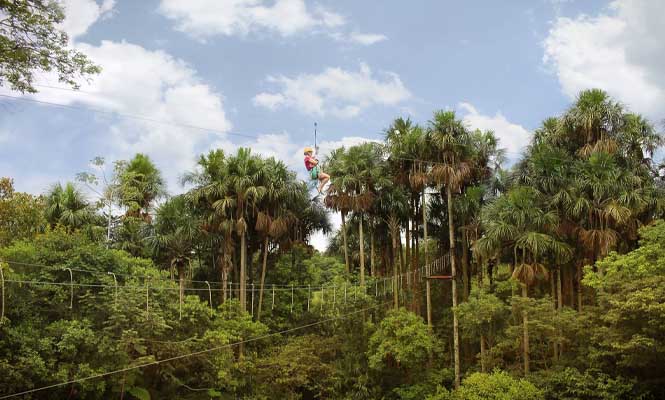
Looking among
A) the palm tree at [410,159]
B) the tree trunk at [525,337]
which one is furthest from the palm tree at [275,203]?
the tree trunk at [525,337]

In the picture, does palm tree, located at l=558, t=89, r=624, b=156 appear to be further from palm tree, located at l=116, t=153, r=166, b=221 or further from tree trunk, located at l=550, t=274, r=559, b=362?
palm tree, located at l=116, t=153, r=166, b=221

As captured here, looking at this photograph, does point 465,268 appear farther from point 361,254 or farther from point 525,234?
point 525,234

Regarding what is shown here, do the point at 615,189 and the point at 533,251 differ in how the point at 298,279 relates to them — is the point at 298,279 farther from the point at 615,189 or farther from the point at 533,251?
the point at 615,189

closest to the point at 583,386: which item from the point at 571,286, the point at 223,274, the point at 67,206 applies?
the point at 571,286

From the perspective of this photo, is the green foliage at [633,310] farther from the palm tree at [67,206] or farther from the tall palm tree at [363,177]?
the palm tree at [67,206]

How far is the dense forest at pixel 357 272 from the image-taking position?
747 inches

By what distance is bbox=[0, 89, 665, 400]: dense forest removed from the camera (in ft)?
63.6

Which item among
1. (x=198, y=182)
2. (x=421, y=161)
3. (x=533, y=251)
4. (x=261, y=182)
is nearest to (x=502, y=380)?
(x=533, y=251)

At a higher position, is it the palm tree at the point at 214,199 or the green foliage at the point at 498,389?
the palm tree at the point at 214,199

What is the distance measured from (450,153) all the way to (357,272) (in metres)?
8.81

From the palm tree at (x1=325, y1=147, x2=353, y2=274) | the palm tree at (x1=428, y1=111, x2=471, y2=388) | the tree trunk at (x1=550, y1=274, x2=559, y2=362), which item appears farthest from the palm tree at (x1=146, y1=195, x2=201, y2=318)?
the tree trunk at (x1=550, y1=274, x2=559, y2=362)

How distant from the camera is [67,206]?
28.0m

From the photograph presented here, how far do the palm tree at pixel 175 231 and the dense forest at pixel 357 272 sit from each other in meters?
0.10

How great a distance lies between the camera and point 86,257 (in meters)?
20.6
